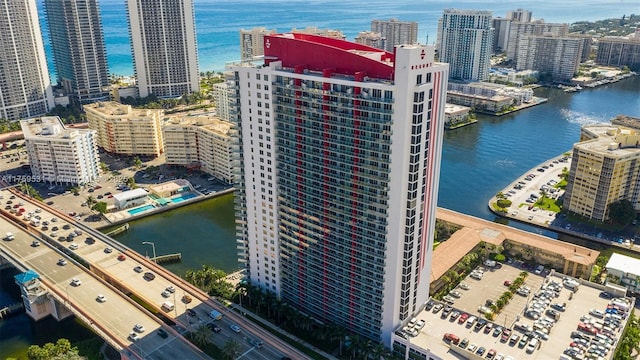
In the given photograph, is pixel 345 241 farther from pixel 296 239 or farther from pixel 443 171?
pixel 443 171

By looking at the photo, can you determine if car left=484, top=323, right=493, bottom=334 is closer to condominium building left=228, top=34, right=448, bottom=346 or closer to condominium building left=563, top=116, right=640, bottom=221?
condominium building left=228, top=34, right=448, bottom=346

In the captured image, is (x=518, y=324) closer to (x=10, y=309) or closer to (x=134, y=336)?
(x=134, y=336)

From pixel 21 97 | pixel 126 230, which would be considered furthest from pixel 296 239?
pixel 21 97

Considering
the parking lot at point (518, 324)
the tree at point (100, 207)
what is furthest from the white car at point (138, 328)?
the tree at point (100, 207)

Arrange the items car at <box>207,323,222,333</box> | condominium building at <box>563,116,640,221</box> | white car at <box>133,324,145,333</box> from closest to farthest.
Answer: white car at <box>133,324,145,333</box> → car at <box>207,323,222,333</box> → condominium building at <box>563,116,640,221</box>

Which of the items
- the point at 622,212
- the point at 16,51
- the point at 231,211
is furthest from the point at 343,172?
the point at 16,51

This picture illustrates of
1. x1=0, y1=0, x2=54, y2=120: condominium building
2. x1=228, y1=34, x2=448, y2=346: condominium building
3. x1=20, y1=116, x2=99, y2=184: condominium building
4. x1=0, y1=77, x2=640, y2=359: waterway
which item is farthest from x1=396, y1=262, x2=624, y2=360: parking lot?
x1=0, y1=0, x2=54, y2=120: condominium building

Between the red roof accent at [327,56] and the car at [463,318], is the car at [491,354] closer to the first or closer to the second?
the car at [463,318]
